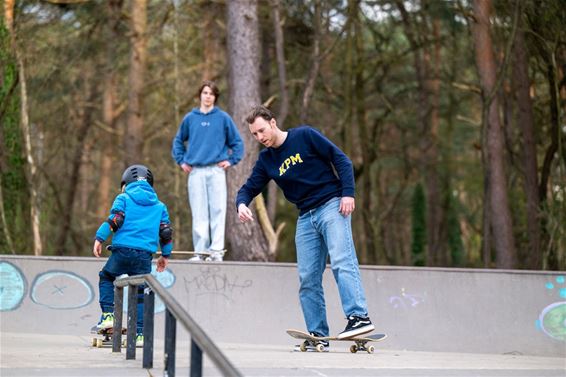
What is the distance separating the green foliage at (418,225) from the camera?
99.3 feet

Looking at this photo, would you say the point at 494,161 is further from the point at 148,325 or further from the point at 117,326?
the point at 148,325

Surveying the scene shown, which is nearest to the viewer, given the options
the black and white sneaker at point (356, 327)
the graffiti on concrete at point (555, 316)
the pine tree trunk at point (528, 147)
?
the black and white sneaker at point (356, 327)

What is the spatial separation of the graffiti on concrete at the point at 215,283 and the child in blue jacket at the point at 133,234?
247cm

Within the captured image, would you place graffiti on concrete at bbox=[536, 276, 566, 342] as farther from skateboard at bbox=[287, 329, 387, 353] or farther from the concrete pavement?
skateboard at bbox=[287, 329, 387, 353]

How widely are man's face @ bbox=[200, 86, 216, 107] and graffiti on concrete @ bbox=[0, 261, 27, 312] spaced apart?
2.63 metres

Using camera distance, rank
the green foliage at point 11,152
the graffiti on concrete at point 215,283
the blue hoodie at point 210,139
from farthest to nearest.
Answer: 1. the green foliage at point 11,152
2. the blue hoodie at point 210,139
3. the graffiti on concrete at point 215,283

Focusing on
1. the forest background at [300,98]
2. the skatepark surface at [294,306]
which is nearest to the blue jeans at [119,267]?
the skatepark surface at [294,306]

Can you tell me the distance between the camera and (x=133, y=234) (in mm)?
7441

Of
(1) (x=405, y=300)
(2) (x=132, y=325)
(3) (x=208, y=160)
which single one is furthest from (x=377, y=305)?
(2) (x=132, y=325)

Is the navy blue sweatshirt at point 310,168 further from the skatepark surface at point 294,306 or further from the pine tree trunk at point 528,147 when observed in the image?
the pine tree trunk at point 528,147

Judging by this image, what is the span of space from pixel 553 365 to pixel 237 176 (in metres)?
5.82

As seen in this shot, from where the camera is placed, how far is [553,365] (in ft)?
27.8

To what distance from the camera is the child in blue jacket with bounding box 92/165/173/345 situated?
741cm

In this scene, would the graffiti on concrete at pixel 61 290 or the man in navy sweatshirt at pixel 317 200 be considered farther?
the graffiti on concrete at pixel 61 290
